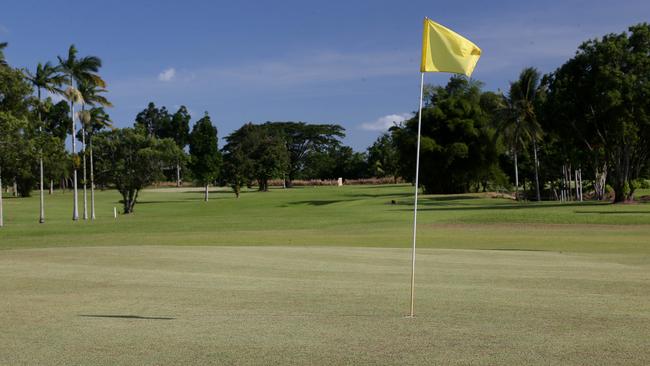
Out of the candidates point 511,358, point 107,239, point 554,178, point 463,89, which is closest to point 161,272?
point 511,358

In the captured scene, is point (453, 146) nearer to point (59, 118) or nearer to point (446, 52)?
point (446, 52)

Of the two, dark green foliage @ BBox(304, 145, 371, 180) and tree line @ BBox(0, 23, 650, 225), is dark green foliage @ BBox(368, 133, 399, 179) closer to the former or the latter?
dark green foliage @ BBox(304, 145, 371, 180)

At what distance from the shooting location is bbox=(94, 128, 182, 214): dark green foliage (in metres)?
62.7

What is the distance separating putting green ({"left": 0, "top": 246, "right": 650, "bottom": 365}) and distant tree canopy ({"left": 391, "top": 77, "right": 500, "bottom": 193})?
6337 centimetres

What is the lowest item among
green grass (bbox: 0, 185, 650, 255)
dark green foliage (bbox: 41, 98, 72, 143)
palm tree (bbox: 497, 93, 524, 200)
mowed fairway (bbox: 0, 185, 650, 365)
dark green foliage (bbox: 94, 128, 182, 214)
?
green grass (bbox: 0, 185, 650, 255)

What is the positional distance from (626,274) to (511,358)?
30.4 feet

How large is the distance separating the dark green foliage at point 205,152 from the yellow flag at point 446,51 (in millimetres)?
78896

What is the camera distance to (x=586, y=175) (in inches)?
3428

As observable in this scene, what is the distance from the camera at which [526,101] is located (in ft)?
240

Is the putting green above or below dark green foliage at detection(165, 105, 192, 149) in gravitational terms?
below

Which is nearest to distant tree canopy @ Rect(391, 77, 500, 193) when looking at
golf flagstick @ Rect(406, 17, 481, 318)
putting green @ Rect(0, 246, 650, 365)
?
putting green @ Rect(0, 246, 650, 365)

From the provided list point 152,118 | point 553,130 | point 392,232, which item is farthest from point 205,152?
point 152,118

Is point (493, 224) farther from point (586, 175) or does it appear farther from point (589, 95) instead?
point (586, 175)

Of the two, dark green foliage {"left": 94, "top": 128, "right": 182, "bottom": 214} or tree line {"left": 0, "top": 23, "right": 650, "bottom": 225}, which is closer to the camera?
tree line {"left": 0, "top": 23, "right": 650, "bottom": 225}
